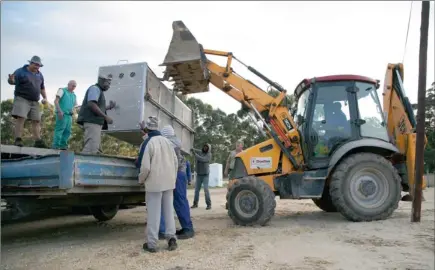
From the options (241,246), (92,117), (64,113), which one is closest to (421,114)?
(241,246)

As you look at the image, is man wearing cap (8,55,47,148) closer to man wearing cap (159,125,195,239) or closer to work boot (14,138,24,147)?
work boot (14,138,24,147)

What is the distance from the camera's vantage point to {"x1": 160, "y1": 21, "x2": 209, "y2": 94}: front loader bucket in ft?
25.7

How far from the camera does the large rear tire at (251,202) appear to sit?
711 cm

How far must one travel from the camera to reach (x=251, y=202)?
7.26 m

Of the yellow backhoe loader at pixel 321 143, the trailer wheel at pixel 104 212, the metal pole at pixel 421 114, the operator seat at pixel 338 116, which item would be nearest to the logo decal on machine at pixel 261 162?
the yellow backhoe loader at pixel 321 143

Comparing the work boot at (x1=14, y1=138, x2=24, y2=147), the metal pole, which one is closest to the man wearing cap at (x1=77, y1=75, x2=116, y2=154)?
the work boot at (x1=14, y1=138, x2=24, y2=147)

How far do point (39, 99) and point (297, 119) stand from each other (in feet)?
15.9

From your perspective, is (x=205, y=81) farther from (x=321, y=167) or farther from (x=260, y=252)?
(x=260, y=252)

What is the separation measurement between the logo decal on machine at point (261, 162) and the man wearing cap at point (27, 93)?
3.85 metres

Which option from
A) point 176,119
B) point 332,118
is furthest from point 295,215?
point 176,119

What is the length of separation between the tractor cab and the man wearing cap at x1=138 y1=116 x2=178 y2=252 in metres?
3.14

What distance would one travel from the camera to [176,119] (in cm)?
870

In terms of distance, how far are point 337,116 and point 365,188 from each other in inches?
55.7

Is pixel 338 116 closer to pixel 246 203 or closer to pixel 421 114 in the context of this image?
pixel 421 114
